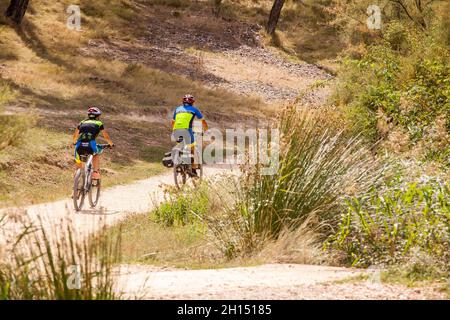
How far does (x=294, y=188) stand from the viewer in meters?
11.1

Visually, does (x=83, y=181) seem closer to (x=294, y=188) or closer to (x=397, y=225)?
(x=294, y=188)

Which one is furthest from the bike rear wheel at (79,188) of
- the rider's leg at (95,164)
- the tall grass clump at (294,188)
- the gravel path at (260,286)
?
the gravel path at (260,286)

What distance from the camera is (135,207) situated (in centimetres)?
1634

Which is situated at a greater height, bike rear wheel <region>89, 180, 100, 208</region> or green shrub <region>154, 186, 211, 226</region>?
bike rear wheel <region>89, 180, 100, 208</region>

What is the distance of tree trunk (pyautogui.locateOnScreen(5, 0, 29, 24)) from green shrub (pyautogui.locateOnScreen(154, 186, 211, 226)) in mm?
22779

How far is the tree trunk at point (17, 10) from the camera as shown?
35.4 metres

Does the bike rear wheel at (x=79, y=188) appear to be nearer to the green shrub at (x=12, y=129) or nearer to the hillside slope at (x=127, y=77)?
the hillside slope at (x=127, y=77)

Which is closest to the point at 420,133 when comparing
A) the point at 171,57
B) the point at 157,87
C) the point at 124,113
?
the point at 124,113

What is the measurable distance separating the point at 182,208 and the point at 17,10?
926 inches

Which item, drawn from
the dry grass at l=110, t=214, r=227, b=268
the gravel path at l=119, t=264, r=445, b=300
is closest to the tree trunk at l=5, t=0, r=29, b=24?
the dry grass at l=110, t=214, r=227, b=268

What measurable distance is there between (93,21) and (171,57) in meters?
4.53

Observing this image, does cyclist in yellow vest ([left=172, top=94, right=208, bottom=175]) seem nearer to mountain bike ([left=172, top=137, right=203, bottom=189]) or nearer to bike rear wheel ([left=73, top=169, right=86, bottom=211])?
mountain bike ([left=172, top=137, right=203, bottom=189])

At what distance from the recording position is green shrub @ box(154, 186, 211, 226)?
1411cm
